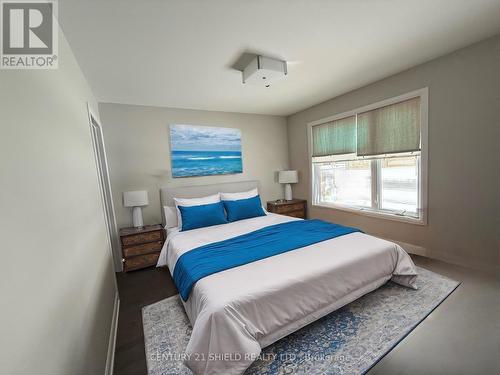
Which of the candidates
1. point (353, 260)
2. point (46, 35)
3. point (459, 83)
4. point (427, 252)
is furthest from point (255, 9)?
point (427, 252)

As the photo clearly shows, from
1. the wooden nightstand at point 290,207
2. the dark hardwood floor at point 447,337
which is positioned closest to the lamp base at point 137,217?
the dark hardwood floor at point 447,337

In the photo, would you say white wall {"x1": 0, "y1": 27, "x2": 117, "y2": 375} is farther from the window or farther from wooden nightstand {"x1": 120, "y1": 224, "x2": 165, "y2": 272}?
the window

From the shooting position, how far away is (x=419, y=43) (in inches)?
84.7

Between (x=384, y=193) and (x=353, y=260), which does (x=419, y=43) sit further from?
(x=353, y=260)

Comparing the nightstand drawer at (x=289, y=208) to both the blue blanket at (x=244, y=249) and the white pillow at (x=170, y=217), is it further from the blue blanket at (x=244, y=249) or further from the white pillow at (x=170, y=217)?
the white pillow at (x=170, y=217)

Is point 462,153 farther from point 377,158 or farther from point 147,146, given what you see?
point 147,146

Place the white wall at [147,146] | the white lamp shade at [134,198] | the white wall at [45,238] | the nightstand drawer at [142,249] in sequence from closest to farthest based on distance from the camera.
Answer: the white wall at [45,238], the nightstand drawer at [142,249], the white lamp shade at [134,198], the white wall at [147,146]

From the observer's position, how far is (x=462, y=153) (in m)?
2.40

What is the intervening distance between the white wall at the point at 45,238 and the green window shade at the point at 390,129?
355 cm

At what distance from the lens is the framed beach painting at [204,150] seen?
3606 millimetres

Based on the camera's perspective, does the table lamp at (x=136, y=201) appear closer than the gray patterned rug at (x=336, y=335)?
No

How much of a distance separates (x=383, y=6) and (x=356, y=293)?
234 cm

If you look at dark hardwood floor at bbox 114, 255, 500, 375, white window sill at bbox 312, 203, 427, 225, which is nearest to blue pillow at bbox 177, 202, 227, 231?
dark hardwood floor at bbox 114, 255, 500, 375

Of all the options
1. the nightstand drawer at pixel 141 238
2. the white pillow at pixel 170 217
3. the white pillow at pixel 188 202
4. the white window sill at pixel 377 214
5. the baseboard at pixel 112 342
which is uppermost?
the white pillow at pixel 188 202
